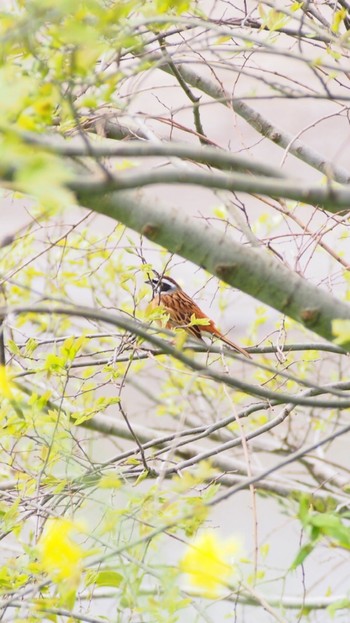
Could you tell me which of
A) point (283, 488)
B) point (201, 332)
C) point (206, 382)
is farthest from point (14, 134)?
point (206, 382)

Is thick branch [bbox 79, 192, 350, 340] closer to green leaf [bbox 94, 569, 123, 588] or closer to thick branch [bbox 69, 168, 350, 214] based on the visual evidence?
thick branch [bbox 69, 168, 350, 214]

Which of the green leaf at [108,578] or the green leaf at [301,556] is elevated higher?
the green leaf at [108,578]

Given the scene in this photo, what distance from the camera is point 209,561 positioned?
1256 millimetres

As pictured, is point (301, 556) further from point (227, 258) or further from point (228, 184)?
point (228, 184)

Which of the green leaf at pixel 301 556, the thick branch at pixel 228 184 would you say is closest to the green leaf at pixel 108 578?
the green leaf at pixel 301 556

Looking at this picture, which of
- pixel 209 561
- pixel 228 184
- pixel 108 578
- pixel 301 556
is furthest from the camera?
pixel 108 578

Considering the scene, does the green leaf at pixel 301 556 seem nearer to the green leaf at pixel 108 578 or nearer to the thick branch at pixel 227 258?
the thick branch at pixel 227 258

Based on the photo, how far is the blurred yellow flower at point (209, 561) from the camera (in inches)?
49.1

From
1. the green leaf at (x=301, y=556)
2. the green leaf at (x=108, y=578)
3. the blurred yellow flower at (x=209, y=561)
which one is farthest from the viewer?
the green leaf at (x=108, y=578)

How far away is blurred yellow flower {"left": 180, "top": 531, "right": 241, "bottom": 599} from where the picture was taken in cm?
125

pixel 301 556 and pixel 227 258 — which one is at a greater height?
pixel 227 258

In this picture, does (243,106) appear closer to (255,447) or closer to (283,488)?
(283,488)

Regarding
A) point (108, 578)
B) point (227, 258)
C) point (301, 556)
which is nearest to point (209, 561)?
point (301, 556)

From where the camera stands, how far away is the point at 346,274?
263 cm
